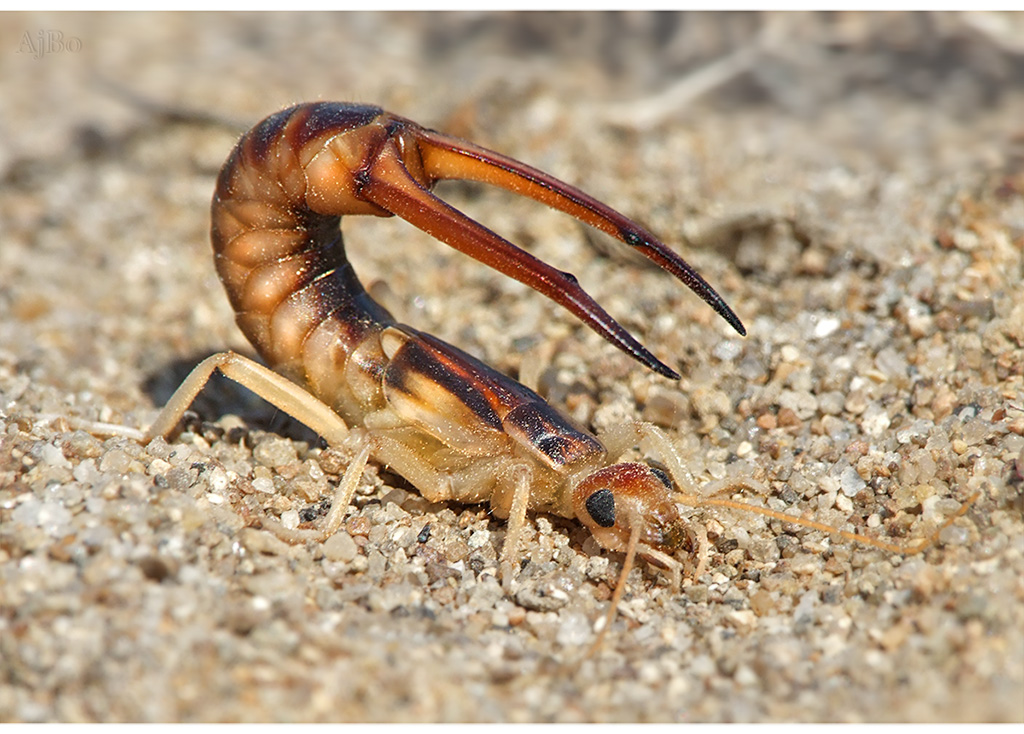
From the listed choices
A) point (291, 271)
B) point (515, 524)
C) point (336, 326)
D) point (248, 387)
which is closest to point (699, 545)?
point (515, 524)

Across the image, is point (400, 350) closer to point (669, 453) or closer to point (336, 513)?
point (336, 513)

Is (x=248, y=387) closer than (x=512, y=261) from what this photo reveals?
No

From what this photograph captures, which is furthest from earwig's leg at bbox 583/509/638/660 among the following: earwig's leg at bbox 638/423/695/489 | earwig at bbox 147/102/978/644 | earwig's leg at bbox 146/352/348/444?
earwig's leg at bbox 146/352/348/444

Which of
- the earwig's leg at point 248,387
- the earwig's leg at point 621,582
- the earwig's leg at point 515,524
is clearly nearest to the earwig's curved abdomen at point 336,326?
the earwig's leg at point 515,524

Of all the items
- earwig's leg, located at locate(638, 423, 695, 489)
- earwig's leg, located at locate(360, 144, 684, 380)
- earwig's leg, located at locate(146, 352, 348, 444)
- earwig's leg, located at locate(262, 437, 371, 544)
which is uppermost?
earwig's leg, located at locate(360, 144, 684, 380)

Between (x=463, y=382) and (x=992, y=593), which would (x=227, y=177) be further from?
(x=992, y=593)

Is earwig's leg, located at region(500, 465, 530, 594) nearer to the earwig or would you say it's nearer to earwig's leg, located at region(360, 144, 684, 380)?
the earwig

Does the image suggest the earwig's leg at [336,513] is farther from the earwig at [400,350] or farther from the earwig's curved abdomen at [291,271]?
the earwig's curved abdomen at [291,271]
